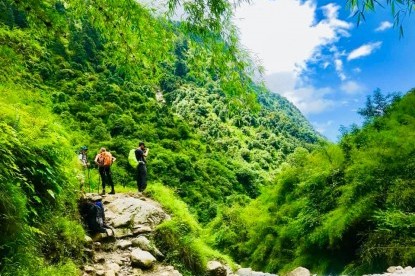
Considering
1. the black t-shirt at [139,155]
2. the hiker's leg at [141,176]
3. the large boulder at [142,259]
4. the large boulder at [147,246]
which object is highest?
the black t-shirt at [139,155]

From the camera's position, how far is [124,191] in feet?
43.4

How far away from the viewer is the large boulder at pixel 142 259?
8.32 meters

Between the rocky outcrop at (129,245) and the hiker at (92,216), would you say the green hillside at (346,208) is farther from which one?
the hiker at (92,216)

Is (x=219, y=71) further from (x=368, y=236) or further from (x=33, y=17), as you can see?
(x=368, y=236)

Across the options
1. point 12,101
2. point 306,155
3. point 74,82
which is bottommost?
point 12,101

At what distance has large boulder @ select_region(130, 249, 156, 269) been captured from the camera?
27.3 feet

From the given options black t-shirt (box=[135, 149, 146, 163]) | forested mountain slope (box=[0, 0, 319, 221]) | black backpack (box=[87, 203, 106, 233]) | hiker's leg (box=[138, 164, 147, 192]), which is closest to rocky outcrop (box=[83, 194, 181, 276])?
black backpack (box=[87, 203, 106, 233])

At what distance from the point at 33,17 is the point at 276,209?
24.7m

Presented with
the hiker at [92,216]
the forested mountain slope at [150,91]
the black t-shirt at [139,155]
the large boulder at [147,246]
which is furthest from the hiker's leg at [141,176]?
the hiker at [92,216]

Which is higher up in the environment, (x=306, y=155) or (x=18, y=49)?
(x=306, y=155)

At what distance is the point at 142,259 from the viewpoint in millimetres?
8375

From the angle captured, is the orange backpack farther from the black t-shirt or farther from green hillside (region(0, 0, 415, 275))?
green hillside (region(0, 0, 415, 275))

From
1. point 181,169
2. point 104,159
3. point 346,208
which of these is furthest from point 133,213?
point 181,169

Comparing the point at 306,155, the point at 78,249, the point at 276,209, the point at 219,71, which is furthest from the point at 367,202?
the point at 219,71
